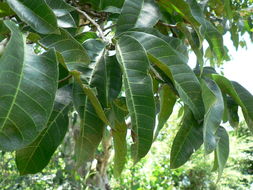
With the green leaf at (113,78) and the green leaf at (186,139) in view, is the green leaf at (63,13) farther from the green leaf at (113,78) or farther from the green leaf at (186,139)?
the green leaf at (186,139)

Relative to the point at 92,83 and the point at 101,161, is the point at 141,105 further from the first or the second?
the point at 101,161

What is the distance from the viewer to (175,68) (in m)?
0.50

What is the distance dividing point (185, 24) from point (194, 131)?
24 cm

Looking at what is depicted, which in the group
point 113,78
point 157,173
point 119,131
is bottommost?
point 157,173

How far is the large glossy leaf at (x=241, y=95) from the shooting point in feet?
1.84

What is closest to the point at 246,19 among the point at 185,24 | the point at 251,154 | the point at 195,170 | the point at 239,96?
the point at 185,24

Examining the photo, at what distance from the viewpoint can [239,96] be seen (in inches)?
22.6

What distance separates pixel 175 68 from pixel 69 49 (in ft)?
0.46

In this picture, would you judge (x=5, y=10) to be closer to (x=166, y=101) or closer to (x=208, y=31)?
(x=166, y=101)

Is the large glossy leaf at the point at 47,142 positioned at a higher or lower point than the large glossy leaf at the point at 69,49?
lower

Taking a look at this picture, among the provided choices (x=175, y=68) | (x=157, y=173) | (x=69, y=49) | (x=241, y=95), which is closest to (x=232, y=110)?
(x=241, y=95)

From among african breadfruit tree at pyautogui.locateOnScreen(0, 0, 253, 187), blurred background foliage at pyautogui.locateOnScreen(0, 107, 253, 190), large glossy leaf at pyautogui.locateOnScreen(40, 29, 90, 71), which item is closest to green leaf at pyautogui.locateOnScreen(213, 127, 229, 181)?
african breadfruit tree at pyautogui.locateOnScreen(0, 0, 253, 187)

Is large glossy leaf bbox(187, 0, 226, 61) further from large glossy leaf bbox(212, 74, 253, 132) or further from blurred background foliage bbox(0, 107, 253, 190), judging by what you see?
blurred background foliage bbox(0, 107, 253, 190)

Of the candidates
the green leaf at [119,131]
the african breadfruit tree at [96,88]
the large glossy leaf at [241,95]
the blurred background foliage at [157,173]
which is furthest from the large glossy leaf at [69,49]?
the blurred background foliage at [157,173]
